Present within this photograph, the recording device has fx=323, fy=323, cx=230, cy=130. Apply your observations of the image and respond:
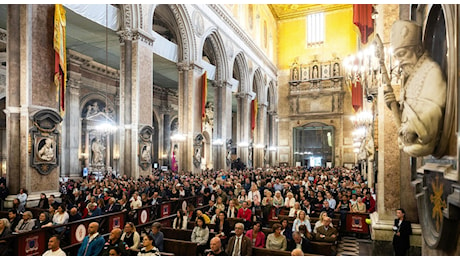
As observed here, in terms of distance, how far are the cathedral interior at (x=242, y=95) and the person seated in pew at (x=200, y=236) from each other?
355cm

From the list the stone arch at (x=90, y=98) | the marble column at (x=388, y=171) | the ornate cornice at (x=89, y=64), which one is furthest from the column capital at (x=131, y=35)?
the marble column at (x=388, y=171)

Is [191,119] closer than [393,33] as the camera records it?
No

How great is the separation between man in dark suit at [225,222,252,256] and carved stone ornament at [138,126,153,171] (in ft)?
36.6

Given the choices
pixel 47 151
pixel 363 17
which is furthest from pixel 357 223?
pixel 47 151

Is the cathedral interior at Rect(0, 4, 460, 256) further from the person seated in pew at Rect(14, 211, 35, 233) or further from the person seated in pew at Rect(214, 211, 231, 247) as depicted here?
the person seated in pew at Rect(14, 211, 35, 233)

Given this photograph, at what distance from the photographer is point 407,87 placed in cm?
351

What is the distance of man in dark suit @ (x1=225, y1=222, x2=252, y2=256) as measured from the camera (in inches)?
232

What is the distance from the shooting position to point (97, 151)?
2378cm

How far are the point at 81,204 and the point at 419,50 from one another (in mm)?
10371

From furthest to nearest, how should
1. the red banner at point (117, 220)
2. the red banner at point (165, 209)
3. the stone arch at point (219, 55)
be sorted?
the stone arch at point (219, 55)
the red banner at point (165, 209)
the red banner at point (117, 220)

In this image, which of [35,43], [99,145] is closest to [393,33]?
[35,43]

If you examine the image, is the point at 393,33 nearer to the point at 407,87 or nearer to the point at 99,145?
the point at 407,87

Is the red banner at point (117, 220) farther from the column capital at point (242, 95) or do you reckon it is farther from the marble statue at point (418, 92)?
the column capital at point (242, 95)

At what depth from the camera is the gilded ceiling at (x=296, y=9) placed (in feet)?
132
